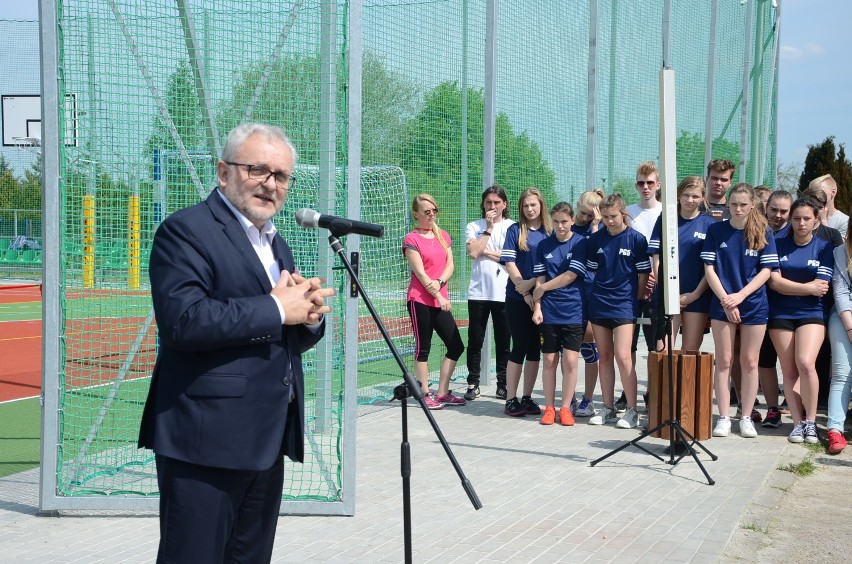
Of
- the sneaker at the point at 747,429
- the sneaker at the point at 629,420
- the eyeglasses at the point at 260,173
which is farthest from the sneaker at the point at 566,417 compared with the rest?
the eyeglasses at the point at 260,173

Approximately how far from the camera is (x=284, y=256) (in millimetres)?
3395

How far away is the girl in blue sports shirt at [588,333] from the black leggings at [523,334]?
468 millimetres

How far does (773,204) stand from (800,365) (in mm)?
1445

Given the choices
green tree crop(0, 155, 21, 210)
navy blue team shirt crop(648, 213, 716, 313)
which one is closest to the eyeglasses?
navy blue team shirt crop(648, 213, 716, 313)

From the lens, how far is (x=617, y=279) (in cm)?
832

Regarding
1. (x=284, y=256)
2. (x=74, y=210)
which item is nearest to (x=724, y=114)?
(x=74, y=210)

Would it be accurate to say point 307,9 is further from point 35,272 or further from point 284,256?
point 35,272

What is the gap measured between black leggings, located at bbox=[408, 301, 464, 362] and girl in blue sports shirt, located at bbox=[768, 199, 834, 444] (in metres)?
2.89

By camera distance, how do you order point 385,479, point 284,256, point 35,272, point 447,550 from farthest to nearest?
point 35,272
point 385,479
point 447,550
point 284,256

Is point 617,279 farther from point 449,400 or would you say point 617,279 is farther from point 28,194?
point 28,194

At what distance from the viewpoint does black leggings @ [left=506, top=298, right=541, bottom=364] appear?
353 inches

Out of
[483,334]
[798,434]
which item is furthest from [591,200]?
[798,434]

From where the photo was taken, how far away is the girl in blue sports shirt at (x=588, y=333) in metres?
9.08

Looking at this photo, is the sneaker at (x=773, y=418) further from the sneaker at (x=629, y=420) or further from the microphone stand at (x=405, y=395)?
the microphone stand at (x=405, y=395)
